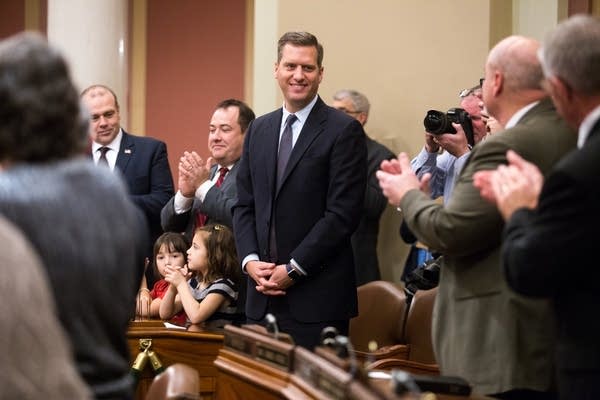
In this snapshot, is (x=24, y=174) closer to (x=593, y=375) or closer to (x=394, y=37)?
(x=593, y=375)

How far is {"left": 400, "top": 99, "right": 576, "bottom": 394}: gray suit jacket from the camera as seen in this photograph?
318 centimetres

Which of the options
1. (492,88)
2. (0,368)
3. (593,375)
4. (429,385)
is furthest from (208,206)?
(0,368)

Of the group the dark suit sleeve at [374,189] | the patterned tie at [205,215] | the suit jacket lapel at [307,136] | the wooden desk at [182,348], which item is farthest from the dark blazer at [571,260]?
the dark suit sleeve at [374,189]

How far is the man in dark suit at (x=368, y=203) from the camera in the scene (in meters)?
6.35

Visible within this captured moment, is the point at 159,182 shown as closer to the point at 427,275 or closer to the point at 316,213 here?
the point at 316,213

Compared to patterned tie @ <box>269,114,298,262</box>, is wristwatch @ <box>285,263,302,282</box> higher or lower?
lower

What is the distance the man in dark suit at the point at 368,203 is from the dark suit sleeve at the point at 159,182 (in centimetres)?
98

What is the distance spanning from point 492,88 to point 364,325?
2.16 m

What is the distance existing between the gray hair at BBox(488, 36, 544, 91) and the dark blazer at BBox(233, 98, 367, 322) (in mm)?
1341

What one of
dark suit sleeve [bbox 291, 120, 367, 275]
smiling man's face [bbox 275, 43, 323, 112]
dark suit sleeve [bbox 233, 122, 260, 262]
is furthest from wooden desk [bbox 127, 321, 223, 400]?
smiling man's face [bbox 275, 43, 323, 112]

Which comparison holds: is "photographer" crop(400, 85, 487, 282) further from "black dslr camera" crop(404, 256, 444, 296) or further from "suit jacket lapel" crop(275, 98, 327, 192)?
"suit jacket lapel" crop(275, 98, 327, 192)

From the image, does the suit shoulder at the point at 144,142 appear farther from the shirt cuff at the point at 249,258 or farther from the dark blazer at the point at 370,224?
the shirt cuff at the point at 249,258

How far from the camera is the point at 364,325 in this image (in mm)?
5270

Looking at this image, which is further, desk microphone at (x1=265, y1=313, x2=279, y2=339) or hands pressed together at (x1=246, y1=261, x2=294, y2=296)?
hands pressed together at (x1=246, y1=261, x2=294, y2=296)
